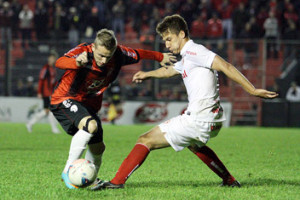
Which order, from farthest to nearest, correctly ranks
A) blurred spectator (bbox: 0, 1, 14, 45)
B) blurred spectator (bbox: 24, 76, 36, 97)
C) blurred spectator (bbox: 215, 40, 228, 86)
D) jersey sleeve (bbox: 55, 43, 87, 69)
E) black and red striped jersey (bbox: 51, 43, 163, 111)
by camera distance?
blurred spectator (bbox: 0, 1, 14, 45)
blurred spectator (bbox: 24, 76, 36, 97)
blurred spectator (bbox: 215, 40, 228, 86)
black and red striped jersey (bbox: 51, 43, 163, 111)
jersey sleeve (bbox: 55, 43, 87, 69)

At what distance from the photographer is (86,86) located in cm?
659

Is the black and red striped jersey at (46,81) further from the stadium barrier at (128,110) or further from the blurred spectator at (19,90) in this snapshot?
the blurred spectator at (19,90)

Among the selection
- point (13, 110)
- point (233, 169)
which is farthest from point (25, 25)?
point (233, 169)

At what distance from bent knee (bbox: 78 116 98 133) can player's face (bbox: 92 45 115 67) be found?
648 millimetres

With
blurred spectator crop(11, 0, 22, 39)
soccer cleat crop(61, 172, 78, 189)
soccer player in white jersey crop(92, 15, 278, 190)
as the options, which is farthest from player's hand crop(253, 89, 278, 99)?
blurred spectator crop(11, 0, 22, 39)

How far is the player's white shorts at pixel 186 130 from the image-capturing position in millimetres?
5883

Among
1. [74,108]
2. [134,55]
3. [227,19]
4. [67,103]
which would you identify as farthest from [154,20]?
[74,108]

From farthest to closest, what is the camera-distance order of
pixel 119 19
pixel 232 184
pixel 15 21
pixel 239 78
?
pixel 15 21
pixel 119 19
pixel 232 184
pixel 239 78

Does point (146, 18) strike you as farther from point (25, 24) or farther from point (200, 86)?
point (200, 86)

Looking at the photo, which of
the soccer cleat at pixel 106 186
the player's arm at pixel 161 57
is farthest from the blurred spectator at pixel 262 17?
the soccer cleat at pixel 106 186

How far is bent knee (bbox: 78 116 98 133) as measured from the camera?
241 inches

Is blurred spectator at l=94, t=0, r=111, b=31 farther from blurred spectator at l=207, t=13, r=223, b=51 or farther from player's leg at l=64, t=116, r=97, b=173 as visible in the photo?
player's leg at l=64, t=116, r=97, b=173

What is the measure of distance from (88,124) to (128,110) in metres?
15.1

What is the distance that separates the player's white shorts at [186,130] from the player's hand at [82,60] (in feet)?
3.58
